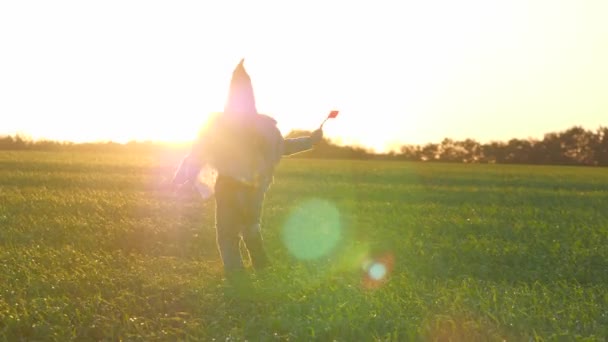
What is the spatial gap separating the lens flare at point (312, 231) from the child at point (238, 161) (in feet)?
6.82

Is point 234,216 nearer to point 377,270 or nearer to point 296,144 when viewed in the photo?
point 296,144

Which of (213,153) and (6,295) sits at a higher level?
(213,153)

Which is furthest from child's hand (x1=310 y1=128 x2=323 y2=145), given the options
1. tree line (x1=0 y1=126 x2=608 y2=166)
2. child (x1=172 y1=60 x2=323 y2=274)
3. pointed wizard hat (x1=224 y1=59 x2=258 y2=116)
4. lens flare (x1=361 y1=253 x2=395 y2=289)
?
tree line (x1=0 y1=126 x2=608 y2=166)

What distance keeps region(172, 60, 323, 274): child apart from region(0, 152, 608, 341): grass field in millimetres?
567

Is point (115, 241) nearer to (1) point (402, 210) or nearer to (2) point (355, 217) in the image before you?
(2) point (355, 217)

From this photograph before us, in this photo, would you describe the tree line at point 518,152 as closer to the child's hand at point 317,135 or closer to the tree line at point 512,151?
the tree line at point 512,151

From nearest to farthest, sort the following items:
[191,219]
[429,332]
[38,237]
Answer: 1. [429,332]
2. [38,237]
3. [191,219]

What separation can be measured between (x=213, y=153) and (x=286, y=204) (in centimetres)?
1035

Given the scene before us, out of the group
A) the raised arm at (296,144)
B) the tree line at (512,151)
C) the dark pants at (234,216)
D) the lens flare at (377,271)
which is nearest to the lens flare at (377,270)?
the lens flare at (377,271)

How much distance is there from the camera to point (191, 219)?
1579cm

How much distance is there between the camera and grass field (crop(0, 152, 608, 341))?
21.2 feet

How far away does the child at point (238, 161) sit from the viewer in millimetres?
8625

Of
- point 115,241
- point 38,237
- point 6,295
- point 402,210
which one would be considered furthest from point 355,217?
point 6,295

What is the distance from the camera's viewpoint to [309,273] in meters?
9.18
